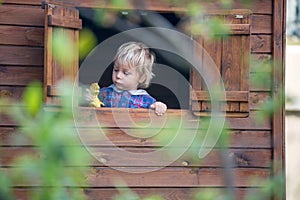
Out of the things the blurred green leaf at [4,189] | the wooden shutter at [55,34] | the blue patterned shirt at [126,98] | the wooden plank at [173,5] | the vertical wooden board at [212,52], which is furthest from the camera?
the blue patterned shirt at [126,98]

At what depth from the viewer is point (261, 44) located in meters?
5.00

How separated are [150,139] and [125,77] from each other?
1.81 feet

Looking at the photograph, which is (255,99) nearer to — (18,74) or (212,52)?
(212,52)

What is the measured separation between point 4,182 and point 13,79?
3847mm

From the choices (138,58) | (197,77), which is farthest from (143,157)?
(138,58)

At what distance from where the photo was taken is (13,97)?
15.5ft

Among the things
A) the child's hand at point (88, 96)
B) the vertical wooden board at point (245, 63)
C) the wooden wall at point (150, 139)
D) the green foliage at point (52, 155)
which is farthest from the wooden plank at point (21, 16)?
the green foliage at point (52, 155)

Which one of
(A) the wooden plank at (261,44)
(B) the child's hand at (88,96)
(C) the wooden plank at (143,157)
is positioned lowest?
(C) the wooden plank at (143,157)

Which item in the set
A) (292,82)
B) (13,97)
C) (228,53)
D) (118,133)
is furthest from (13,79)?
(292,82)

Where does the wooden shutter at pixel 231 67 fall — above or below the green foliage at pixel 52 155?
above

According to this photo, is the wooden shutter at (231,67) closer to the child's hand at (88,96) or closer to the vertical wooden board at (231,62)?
the vertical wooden board at (231,62)

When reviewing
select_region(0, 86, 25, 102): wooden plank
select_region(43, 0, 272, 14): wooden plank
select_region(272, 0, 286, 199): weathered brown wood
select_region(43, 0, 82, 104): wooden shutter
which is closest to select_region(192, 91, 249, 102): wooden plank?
select_region(272, 0, 286, 199): weathered brown wood

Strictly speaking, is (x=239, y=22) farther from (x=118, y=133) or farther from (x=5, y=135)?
(x=5, y=135)

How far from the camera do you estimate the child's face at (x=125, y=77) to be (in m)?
5.14
